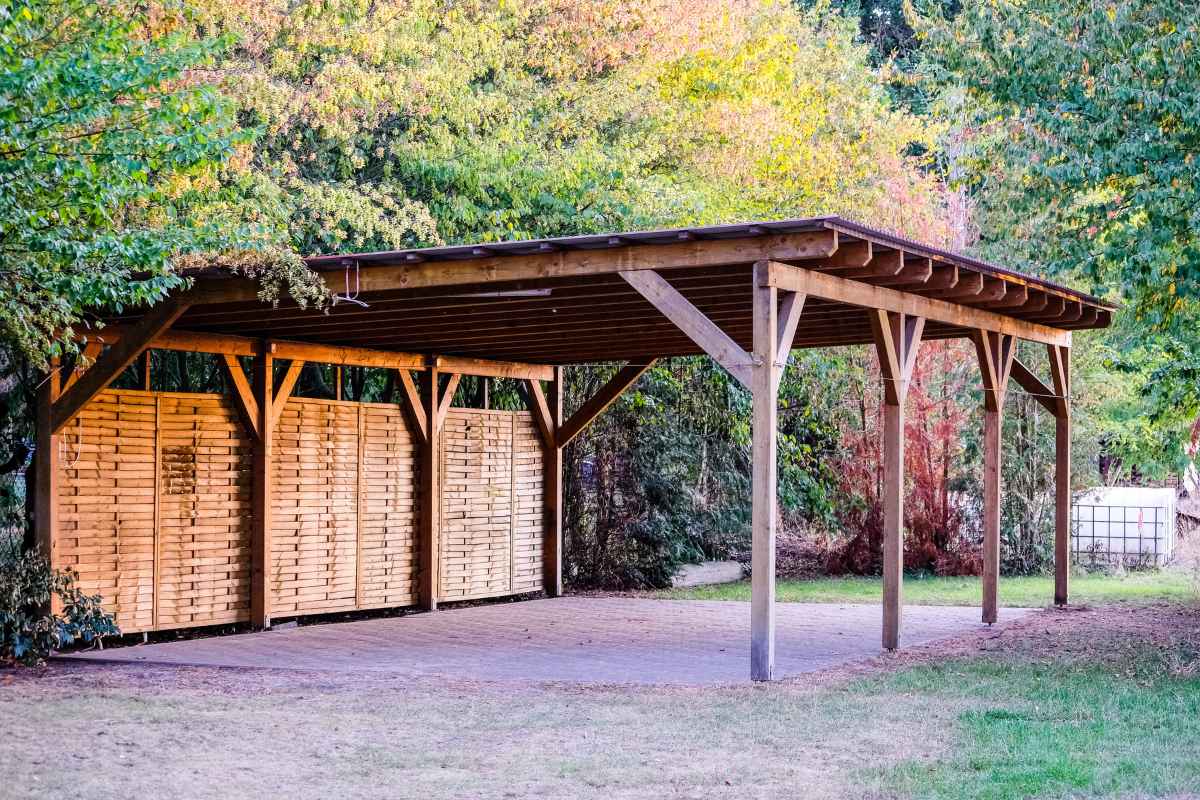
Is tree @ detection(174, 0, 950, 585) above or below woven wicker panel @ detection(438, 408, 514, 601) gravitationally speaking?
above

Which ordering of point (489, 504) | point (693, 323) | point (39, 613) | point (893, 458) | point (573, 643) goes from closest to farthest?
point (693, 323)
point (39, 613)
point (893, 458)
point (573, 643)
point (489, 504)

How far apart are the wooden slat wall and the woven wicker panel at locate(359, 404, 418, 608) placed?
0.02 metres

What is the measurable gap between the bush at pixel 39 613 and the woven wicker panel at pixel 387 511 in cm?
341

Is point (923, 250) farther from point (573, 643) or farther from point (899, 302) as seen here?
point (573, 643)

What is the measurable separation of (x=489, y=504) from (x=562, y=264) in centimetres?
611

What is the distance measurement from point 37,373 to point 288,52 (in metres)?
3.80

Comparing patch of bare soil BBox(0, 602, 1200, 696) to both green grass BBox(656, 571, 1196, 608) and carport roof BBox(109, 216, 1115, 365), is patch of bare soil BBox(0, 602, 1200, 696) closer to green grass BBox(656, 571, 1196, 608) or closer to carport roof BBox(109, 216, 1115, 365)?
green grass BBox(656, 571, 1196, 608)

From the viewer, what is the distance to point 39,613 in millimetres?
10133

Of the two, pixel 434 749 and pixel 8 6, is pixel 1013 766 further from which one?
pixel 8 6

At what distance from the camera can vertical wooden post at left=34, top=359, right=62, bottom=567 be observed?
33.7ft

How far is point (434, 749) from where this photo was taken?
6793 millimetres

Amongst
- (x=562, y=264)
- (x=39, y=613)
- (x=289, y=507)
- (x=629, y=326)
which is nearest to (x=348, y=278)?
(x=562, y=264)

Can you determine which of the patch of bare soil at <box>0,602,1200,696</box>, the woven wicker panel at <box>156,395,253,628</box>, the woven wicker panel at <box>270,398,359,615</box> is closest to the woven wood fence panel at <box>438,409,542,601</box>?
the woven wicker panel at <box>270,398,359,615</box>

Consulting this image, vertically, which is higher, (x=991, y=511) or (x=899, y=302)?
(x=899, y=302)
